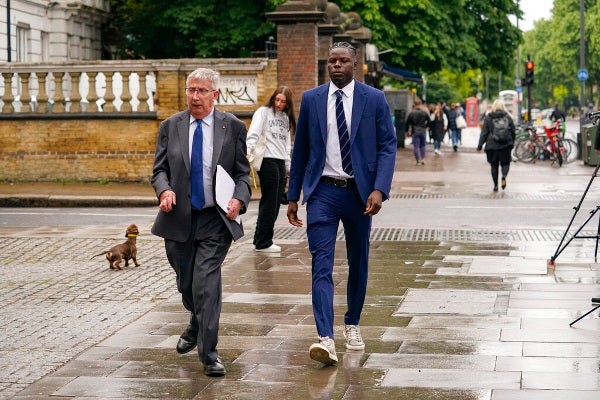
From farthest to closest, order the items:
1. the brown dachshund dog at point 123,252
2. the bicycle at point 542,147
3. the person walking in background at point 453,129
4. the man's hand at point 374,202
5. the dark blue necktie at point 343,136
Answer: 1. the person walking in background at point 453,129
2. the bicycle at point 542,147
3. the brown dachshund dog at point 123,252
4. the dark blue necktie at point 343,136
5. the man's hand at point 374,202

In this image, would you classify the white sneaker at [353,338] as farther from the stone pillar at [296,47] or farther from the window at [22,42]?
the window at [22,42]

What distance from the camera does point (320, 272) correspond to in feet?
24.5

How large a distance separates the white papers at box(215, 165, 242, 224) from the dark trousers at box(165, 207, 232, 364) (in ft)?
0.38

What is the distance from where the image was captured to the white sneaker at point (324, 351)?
23.5 ft

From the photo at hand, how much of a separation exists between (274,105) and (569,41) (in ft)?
278

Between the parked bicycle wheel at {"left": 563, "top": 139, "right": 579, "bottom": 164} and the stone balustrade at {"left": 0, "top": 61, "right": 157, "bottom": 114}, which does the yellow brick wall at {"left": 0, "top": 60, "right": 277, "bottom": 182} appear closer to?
the stone balustrade at {"left": 0, "top": 61, "right": 157, "bottom": 114}

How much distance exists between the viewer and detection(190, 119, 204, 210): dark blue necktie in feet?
23.9

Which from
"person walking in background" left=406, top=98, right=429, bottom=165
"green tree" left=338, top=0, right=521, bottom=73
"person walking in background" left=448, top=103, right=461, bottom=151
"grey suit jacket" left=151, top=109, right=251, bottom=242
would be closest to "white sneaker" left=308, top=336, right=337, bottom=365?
"grey suit jacket" left=151, top=109, right=251, bottom=242

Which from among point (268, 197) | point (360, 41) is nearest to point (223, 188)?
point (268, 197)

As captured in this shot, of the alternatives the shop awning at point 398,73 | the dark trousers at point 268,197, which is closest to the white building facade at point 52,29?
the shop awning at point 398,73

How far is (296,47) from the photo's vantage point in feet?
77.1

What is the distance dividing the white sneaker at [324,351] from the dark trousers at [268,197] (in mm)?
5905

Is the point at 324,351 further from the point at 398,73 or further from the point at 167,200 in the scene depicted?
the point at 398,73

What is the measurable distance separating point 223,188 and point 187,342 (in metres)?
1.07
